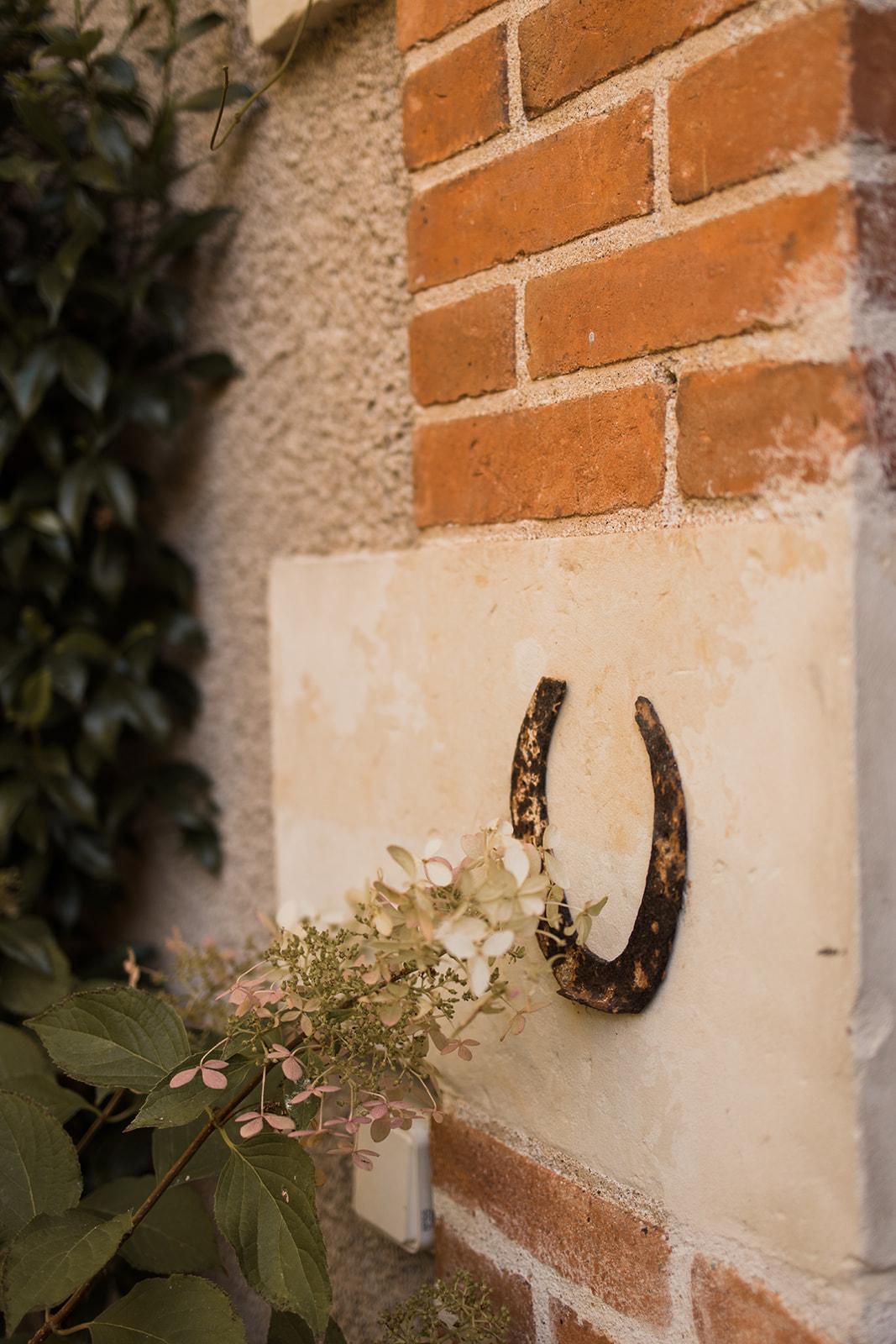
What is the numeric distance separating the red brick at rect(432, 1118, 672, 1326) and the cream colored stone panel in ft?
0.11

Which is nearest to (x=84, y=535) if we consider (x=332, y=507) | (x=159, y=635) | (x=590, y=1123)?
(x=159, y=635)

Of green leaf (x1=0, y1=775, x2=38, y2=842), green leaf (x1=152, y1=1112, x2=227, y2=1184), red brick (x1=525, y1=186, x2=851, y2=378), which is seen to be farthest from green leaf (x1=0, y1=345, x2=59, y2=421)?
green leaf (x1=152, y1=1112, x2=227, y2=1184)

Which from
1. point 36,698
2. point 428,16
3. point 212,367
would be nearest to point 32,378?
point 212,367

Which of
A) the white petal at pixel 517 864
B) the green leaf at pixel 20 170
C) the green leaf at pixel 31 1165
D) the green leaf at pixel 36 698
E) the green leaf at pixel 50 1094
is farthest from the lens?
the green leaf at pixel 36 698

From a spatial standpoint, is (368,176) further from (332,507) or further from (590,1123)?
(590,1123)

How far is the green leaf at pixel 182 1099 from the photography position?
71 cm

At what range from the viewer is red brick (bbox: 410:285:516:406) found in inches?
33.2

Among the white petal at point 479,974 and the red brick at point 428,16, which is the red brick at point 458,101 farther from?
the white petal at point 479,974

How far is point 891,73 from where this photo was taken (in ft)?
1.97

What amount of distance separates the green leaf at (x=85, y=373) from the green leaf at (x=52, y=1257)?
33.1 inches

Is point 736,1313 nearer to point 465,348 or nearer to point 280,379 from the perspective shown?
point 465,348

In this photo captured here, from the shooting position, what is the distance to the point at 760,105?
631 mm

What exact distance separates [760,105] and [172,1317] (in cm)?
86

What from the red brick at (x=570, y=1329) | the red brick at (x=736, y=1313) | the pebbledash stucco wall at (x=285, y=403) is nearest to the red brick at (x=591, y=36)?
the pebbledash stucco wall at (x=285, y=403)
